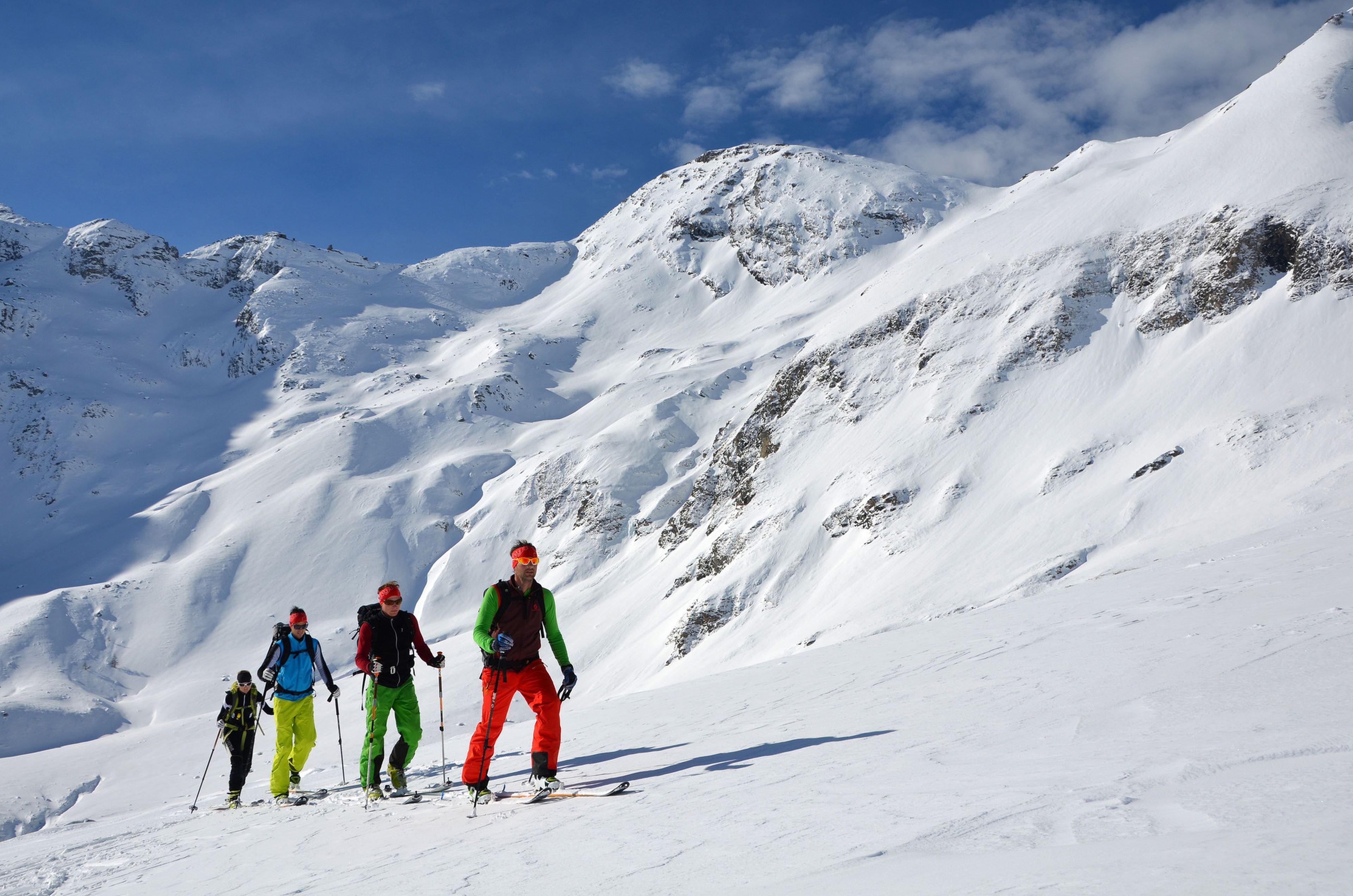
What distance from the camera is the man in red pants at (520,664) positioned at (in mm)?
7375

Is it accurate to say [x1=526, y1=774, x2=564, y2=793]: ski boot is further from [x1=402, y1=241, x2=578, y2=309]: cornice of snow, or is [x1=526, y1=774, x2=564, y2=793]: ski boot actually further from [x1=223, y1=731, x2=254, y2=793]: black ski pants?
[x1=402, y1=241, x2=578, y2=309]: cornice of snow

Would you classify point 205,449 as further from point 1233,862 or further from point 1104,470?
point 1233,862

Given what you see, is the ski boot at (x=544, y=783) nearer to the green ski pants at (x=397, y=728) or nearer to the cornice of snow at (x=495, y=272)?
the green ski pants at (x=397, y=728)

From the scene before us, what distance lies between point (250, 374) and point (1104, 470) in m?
112

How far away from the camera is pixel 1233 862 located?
2887mm

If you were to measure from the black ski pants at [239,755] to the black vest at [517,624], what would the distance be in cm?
626

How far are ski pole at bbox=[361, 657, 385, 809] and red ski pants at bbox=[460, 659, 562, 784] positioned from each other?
5.71 ft

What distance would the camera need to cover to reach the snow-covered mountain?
55.8 feet

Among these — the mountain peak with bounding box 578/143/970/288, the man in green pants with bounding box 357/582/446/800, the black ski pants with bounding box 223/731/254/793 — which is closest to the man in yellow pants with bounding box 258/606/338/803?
the black ski pants with bounding box 223/731/254/793

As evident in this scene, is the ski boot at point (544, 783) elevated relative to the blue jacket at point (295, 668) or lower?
lower

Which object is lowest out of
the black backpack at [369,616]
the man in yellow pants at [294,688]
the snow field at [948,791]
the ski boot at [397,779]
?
the snow field at [948,791]

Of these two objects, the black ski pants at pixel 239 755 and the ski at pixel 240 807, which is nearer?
the ski at pixel 240 807

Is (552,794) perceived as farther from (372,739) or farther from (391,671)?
(391,671)

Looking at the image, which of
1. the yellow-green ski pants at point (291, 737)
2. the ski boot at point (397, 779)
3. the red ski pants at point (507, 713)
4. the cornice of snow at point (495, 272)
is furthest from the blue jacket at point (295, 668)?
the cornice of snow at point (495, 272)
